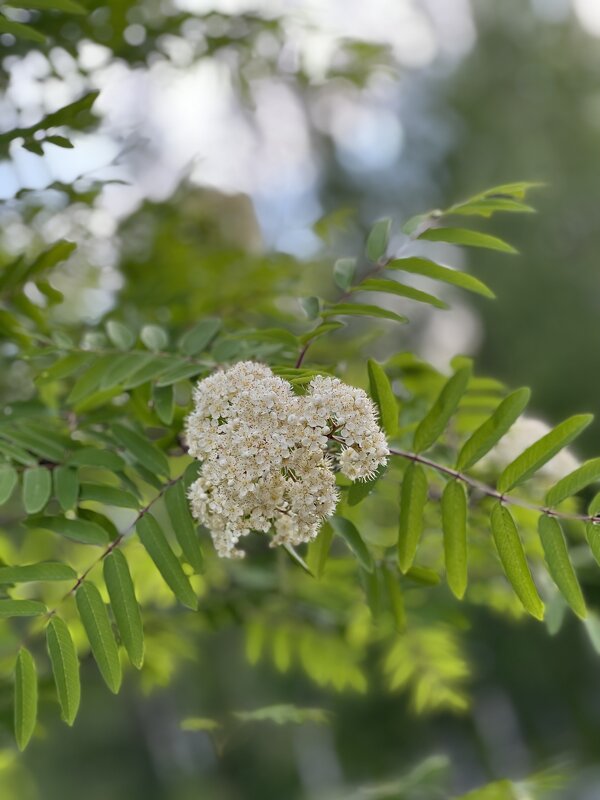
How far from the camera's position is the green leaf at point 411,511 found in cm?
70

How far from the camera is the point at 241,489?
593mm

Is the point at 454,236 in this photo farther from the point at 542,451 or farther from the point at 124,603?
the point at 124,603

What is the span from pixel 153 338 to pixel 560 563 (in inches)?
17.2

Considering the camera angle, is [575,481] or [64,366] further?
[64,366]

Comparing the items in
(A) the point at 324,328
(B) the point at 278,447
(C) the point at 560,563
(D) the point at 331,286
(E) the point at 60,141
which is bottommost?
(C) the point at 560,563

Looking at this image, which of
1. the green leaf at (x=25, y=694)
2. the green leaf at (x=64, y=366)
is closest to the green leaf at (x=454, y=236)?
the green leaf at (x=64, y=366)

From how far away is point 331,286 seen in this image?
12.8 feet

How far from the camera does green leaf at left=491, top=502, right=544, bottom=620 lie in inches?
26.3

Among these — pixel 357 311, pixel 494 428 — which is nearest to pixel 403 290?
pixel 357 311

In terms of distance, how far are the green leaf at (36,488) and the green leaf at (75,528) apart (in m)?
0.01

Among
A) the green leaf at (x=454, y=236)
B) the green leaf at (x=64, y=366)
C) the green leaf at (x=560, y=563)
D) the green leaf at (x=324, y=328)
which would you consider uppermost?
the green leaf at (x=64, y=366)

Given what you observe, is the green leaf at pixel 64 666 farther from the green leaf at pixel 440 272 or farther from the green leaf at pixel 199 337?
the green leaf at pixel 440 272

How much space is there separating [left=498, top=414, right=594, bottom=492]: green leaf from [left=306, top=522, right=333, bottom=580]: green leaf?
15 centimetres

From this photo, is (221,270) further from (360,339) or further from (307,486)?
(307,486)
